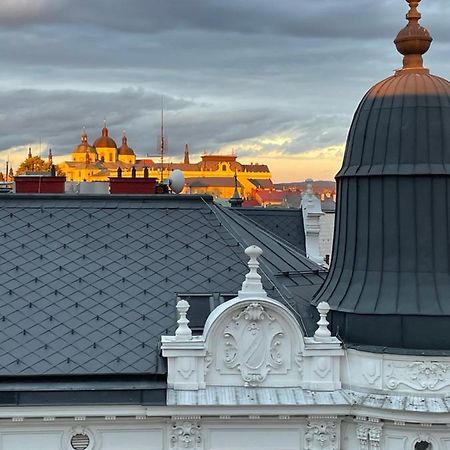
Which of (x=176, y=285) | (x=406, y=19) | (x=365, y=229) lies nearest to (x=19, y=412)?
(x=176, y=285)

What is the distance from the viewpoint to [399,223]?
22.5 metres

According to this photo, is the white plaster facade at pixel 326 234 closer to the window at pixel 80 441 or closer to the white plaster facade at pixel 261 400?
the white plaster facade at pixel 261 400

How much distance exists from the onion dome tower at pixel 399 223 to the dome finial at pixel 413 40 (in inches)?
24.2

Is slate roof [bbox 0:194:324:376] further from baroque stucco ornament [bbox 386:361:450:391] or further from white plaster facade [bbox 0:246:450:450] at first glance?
baroque stucco ornament [bbox 386:361:450:391]

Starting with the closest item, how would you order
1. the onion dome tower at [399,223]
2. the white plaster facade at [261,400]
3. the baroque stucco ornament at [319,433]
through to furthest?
the white plaster facade at [261,400], the baroque stucco ornament at [319,433], the onion dome tower at [399,223]

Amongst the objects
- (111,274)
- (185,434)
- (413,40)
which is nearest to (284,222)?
(111,274)

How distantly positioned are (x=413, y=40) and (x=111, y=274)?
32.0 feet

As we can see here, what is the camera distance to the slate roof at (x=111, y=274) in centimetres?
2195

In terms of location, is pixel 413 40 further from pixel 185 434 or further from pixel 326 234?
pixel 326 234

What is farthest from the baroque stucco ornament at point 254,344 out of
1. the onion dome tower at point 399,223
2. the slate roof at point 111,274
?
the onion dome tower at point 399,223

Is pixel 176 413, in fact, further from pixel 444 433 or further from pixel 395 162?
pixel 395 162

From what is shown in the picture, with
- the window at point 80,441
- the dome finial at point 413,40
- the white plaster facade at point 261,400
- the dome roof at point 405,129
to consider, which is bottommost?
the window at point 80,441

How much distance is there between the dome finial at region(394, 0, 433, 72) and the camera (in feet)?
77.9

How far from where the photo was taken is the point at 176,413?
20.8 meters
